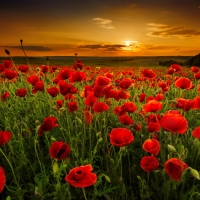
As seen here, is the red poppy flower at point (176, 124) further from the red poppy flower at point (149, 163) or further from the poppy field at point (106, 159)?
the red poppy flower at point (149, 163)

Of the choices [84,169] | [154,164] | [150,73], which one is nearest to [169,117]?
[154,164]

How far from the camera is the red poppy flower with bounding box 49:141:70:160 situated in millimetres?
1771

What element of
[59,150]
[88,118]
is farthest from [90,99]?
[59,150]

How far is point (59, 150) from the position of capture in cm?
181

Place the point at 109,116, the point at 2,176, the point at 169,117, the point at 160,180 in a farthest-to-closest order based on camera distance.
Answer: the point at 109,116 → the point at 160,180 → the point at 169,117 → the point at 2,176

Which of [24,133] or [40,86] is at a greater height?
[40,86]

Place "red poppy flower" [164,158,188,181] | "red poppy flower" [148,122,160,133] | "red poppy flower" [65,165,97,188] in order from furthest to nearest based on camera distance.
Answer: "red poppy flower" [148,122,160,133] → "red poppy flower" [164,158,188,181] → "red poppy flower" [65,165,97,188]

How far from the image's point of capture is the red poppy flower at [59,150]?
5.81 feet

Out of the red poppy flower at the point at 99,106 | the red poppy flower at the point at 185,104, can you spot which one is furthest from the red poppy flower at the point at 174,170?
the red poppy flower at the point at 185,104

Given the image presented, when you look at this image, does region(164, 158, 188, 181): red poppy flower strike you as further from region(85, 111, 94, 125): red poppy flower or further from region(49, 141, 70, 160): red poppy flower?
region(85, 111, 94, 125): red poppy flower

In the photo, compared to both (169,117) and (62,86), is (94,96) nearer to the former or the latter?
(62,86)

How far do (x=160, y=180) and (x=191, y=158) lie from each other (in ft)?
1.34

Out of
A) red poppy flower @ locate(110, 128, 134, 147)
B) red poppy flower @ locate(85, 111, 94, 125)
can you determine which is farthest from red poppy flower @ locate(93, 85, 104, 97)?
red poppy flower @ locate(110, 128, 134, 147)

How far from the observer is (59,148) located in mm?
1783
